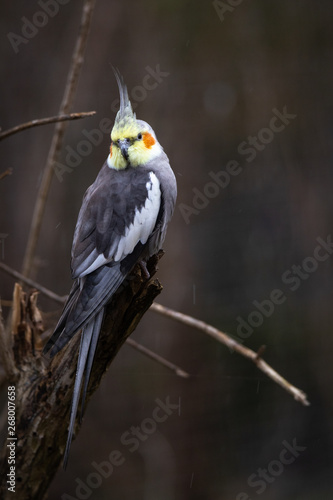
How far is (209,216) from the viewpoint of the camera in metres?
4.13

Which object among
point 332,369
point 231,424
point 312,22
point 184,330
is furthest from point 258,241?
point 312,22

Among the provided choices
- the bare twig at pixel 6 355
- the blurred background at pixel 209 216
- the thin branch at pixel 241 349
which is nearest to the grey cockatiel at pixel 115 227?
the bare twig at pixel 6 355

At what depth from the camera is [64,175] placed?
405cm

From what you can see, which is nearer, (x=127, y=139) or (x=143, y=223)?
(x=143, y=223)

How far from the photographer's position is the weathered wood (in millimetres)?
1967

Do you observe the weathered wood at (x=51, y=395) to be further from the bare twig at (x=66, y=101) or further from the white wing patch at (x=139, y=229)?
the bare twig at (x=66, y=101)

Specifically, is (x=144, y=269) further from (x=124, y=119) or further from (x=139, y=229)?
(x=124, y=119)

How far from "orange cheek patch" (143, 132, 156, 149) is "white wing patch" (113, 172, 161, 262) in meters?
0.20

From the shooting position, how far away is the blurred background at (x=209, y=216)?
13.2 feet

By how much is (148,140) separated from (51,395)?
1148mm

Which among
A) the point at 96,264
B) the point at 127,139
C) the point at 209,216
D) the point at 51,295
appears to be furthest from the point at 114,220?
the point at 209,216

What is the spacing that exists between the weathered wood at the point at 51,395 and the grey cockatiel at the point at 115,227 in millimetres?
62

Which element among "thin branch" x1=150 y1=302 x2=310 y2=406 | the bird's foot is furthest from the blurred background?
the bird's foot

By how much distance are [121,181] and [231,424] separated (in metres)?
2.58
